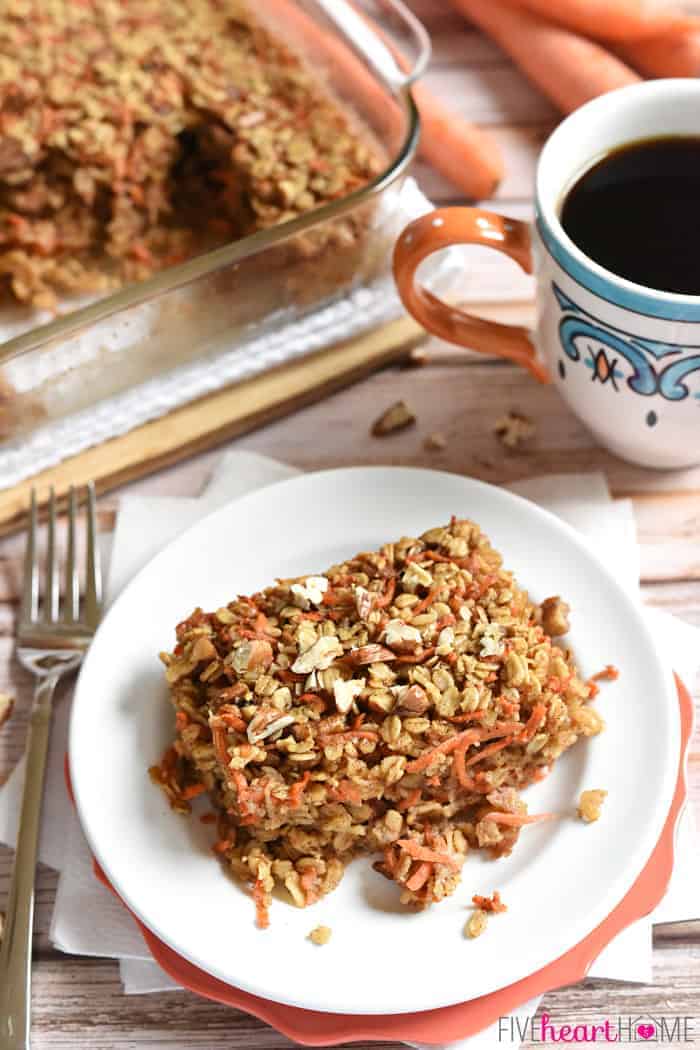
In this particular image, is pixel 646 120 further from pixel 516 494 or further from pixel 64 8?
pixel 64 8

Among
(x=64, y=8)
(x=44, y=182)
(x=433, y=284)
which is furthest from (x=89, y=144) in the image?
(x=433, y=284)

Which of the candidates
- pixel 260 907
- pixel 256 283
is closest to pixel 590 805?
pixel 260 907

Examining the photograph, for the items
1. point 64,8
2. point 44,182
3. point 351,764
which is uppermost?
point 64,8

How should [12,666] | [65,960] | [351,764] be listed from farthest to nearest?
[12,666] < [65,960] < [351,764]

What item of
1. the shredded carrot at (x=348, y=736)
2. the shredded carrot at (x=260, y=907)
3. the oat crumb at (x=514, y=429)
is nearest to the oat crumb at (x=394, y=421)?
the oat crumb at (x=514, y=429)

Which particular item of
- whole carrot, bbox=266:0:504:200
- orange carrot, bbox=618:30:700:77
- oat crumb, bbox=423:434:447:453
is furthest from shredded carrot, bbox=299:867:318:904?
orange carrot, bbox=618:30:700:77
